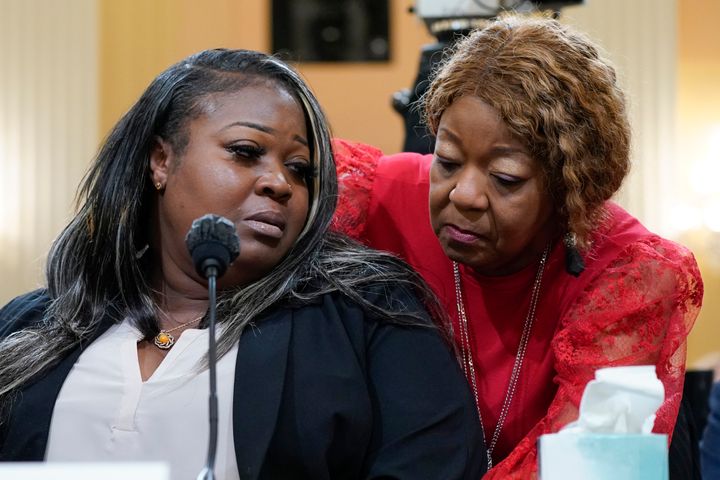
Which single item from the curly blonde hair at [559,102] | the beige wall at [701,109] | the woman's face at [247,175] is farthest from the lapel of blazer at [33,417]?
the beige wall at [701,109]

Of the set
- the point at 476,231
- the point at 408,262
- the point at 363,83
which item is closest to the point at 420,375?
the point at 476,231

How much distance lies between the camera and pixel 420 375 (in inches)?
72.2

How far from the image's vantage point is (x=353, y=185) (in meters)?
2.26

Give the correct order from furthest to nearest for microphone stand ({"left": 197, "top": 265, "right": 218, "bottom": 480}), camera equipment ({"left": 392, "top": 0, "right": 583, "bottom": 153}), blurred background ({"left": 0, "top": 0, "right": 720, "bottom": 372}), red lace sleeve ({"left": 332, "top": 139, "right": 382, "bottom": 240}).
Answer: blurred background ({"left": 0, "top": 0, "right": 720, "bottom": 372})
camera equipment ({"left": 392, "top": 0, "right": 583, "bottom": 153})
red lace sleeve ({"left": 332, "top": 139, "right": 382, "bottom": 240})
microphone stand ({"left": 197, "top": 265, "right": 218, "bottom": 480})

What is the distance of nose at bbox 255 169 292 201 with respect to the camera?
1.92 meters

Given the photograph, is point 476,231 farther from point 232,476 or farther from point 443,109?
point 232,476

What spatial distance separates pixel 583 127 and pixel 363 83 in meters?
A: 4.35

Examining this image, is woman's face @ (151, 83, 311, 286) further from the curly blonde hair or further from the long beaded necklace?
the long beaded necklace

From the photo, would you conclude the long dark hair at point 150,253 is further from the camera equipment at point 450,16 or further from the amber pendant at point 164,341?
the camera equipment at point 450,16

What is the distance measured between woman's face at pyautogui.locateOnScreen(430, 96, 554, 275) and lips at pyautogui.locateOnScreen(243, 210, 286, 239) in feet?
0.87

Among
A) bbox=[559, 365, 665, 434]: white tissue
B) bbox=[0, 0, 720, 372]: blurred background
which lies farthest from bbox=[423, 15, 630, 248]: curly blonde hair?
bbox=[0, 0, 720, 372]: blurred background

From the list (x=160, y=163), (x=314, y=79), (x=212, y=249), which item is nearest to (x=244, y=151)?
(x=160, y=163)

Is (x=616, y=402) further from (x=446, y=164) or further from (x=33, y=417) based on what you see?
(x=33, y=417)

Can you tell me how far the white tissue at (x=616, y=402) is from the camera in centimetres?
119
